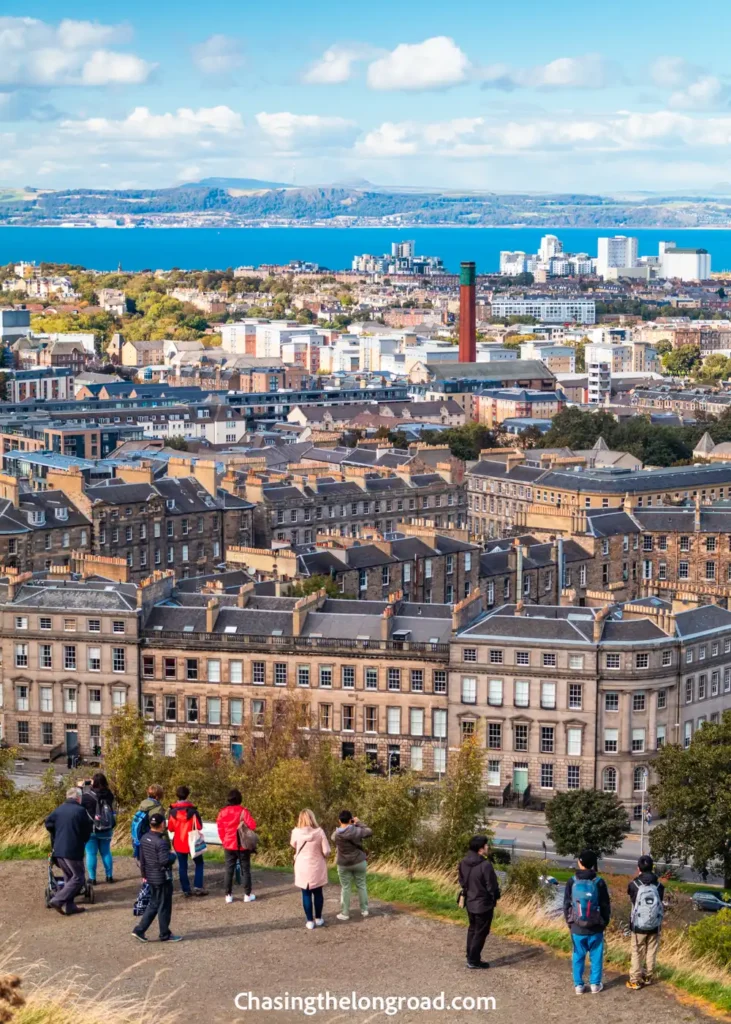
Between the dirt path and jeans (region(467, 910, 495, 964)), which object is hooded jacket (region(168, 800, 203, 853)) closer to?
the dirt path

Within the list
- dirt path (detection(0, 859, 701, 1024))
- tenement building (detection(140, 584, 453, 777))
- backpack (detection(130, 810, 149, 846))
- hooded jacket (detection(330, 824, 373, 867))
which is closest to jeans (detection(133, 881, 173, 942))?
dirt path (detection(0, 859, 701, 1024))

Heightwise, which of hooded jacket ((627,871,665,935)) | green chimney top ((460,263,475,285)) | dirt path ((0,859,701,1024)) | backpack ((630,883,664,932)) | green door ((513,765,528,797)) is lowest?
green door ((513,765,528,797))

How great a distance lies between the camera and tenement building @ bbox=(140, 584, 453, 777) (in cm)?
4803

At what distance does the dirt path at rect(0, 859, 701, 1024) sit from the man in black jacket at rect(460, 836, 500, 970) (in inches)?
10.3

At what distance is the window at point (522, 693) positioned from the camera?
155 ft

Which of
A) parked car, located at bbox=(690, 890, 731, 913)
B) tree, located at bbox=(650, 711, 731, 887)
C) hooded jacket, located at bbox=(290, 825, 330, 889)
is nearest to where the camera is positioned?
hooded jacket, located at bbox=(290, 825, 330, 889)

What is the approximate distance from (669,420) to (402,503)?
56137 mm

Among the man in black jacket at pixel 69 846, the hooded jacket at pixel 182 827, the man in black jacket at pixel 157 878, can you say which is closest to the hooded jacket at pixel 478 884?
the man in black jacket at pixel 157 878

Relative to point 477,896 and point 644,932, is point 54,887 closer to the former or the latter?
point 477,896

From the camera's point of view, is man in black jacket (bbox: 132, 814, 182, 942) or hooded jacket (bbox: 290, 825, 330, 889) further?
hooded jacket (bbox: 290, 825, 330, 889)

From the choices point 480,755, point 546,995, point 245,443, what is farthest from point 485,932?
point 245,443

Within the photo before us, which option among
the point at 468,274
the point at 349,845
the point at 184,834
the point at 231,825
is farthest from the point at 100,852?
the point at 468,274

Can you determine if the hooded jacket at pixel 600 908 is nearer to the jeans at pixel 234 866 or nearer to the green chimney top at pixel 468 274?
the jeans at pixel 234 866

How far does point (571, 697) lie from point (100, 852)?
27.6 metres
